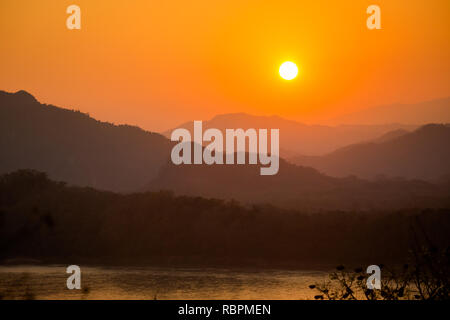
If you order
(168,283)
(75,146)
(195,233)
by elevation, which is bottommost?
(168,283)

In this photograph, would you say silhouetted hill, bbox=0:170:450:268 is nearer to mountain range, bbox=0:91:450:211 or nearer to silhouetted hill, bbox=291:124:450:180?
mountain range, bbox=0:91:450:211

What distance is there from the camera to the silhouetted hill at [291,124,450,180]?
111875mm

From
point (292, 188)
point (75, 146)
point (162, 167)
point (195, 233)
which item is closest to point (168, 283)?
point (195, 233)

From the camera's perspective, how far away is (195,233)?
146 ft

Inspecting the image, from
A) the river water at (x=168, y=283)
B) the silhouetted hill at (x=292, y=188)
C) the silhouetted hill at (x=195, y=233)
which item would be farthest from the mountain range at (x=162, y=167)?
the river water at (x=168, y=283)

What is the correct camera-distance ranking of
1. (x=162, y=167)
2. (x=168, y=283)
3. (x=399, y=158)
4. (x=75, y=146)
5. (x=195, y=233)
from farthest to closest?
(x=399, y=158)
(x=75, y=146)
(x=162, y=167)
(x=195, y=233)
(x=168, y=283)

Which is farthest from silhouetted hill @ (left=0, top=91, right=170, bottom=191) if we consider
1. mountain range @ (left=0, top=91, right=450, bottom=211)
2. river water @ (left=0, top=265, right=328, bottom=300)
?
river water @ (left=0, top=265, right=328, bottom=300)

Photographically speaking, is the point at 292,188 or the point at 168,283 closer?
the point at 168,283

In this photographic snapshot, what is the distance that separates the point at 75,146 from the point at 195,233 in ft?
195

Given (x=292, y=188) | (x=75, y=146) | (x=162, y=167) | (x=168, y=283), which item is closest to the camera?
(x=168, y=283)

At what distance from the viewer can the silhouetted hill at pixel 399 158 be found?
367 ft

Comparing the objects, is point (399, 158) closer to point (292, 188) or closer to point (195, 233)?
point (292, 188)

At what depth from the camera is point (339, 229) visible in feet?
144
